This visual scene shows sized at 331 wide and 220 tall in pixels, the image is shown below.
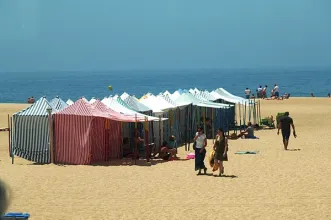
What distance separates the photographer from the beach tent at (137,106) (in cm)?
2020

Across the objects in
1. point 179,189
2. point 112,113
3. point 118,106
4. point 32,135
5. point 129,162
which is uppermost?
point 118,106

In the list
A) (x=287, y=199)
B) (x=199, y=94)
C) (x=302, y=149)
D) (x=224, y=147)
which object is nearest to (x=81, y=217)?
(x=287, y=199)

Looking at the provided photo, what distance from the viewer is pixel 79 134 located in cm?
1691

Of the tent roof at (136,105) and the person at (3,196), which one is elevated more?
the person at (3,196)

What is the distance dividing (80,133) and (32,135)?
1545 mm

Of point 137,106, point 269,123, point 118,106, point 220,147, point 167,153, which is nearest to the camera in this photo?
point 220,147

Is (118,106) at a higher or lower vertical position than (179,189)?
higher

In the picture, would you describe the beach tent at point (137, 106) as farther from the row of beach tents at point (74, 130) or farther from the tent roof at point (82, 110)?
the tent roof at point (82, 110)

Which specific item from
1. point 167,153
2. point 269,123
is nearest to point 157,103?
point 167,153

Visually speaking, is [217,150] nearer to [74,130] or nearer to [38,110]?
[74,130]

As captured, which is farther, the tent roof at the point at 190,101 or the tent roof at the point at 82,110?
→ the tent roof at the point at 190,101

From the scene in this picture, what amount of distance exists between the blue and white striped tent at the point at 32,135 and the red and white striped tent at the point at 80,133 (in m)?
0.35

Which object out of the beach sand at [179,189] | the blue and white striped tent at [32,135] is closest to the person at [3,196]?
the beach sand at [179,189]

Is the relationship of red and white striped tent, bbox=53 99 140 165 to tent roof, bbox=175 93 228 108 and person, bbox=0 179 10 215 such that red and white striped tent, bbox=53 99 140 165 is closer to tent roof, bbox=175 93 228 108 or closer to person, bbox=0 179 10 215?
tent roof, bbox=175 93 228 108
